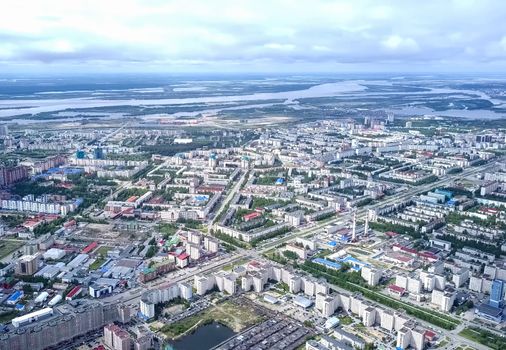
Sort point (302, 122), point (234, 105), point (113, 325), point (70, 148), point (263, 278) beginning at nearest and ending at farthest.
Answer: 1. point (113, 325)
2. point (263, 278)
3. point (70, 148)
4. point (302, 122)
5. point (234, 105)

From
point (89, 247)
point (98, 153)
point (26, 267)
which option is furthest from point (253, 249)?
point (98, 153)

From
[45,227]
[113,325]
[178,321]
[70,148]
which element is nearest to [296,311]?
[178,321]

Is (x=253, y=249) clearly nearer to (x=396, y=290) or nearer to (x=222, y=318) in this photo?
(x=222, y=318)

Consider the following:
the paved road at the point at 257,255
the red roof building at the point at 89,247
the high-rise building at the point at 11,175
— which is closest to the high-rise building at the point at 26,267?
the red roof building at the point at 89,247

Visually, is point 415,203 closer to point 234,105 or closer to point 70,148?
point 70,148

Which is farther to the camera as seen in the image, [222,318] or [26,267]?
[26,267]

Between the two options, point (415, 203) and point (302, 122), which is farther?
point (302, 122)

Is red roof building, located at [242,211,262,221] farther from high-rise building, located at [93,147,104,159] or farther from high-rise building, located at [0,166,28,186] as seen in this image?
high-rise building, located at [93,147,104,159]

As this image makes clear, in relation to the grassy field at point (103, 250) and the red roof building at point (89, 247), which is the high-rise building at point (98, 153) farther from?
the grassy field at point (103, 250)
